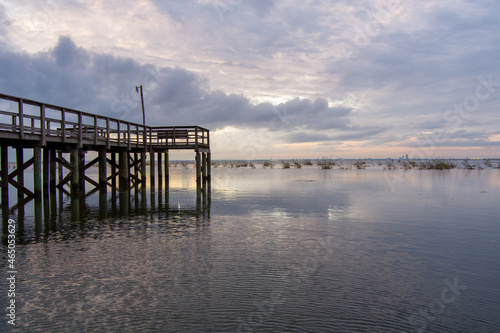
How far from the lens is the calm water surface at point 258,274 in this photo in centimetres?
520

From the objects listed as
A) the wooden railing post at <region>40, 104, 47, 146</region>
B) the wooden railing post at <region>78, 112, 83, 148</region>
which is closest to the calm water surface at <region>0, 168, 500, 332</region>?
the wooden railing post at <region>40, 104, 47, 146</region>

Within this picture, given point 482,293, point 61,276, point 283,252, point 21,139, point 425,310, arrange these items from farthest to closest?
point 21,139 < point 283,252 < point 61,276 < point 482,293 < point 425,310

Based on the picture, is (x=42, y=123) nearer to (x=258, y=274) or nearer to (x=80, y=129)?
(x=80, y=129)

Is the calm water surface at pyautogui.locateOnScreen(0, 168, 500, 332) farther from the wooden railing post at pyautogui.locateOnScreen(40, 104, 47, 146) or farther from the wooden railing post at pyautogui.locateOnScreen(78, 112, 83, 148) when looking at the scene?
the wooden railing post at pyautogui.locateOnScreen(78, 112, 83, 148)

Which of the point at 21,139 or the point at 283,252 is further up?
the point at 21,139

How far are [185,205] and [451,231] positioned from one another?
1109 cm

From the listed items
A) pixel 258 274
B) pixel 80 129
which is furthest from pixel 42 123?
pixel 258 274

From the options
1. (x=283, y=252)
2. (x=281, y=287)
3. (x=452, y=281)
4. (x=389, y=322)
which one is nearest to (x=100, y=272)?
(x=281, y=287)

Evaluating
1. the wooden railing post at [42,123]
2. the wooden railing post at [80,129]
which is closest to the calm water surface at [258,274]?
the wooden railing post at [42,123]

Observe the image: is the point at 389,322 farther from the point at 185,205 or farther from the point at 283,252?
the point at 185,205

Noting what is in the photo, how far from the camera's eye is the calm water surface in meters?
5.20

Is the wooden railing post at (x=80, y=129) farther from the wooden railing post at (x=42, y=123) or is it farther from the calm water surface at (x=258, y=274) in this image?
the calm water surface at (x=258, y=274)

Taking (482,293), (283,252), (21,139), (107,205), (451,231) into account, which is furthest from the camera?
(107,205)

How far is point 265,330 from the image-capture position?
4930mm
